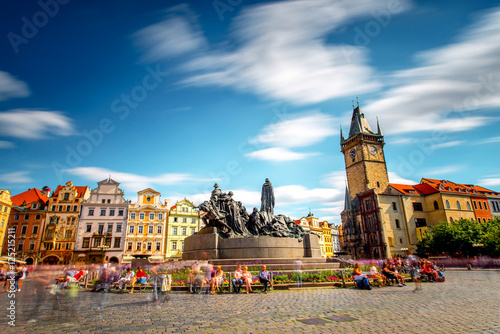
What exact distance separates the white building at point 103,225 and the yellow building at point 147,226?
115cm

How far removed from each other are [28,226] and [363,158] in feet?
210

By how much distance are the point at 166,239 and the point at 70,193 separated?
1738 cm

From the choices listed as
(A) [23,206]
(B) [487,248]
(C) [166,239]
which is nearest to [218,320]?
(B) [487,248]

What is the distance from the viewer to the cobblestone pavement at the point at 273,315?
238 inches

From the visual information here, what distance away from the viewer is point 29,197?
4953cm

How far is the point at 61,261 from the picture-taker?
4400 cm

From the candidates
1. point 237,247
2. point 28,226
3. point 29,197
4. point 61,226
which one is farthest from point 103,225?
point 237,247

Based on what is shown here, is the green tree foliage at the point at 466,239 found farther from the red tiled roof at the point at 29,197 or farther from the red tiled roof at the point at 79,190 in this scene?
the red tiled roof at the point at 29,197

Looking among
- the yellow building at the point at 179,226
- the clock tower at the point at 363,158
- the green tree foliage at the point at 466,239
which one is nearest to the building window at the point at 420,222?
the clock tower at the point at 363,158

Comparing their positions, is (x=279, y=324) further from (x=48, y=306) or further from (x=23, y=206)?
(x=23, y=206)

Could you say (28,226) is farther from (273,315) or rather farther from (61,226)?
(273,315)

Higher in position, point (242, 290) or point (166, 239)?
point (166, 239)

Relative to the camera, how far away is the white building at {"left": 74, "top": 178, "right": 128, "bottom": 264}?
44.7 meters

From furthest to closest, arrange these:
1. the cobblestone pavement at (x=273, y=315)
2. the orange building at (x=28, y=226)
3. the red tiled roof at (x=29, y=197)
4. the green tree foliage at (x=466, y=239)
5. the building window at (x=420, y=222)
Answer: the building window at (x=420, y=222)
the red tiled roof at (x=29, y=197)
the orange building at (x=28, y=226)
the green tree foliage at (x=466, y=239)
the cobblestone pavement at (x=273, y=315)
